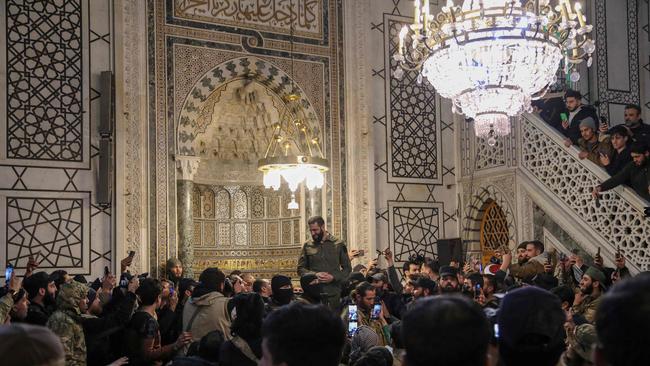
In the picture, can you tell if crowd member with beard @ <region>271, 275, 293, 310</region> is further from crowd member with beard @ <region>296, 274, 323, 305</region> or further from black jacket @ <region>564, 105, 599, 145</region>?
black jacket @ <region>564, 105, 599, 145</region>

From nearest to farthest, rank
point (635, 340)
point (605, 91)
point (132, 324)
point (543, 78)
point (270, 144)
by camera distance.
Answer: point (635, 340) < point (132, 324) < point (543, 78) < point (270, 144) < point (605, 91)

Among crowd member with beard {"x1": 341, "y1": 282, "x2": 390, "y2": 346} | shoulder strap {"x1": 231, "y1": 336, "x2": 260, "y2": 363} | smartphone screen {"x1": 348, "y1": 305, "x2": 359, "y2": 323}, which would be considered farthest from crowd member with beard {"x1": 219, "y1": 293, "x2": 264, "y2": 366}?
crowd member with beard {"x1": 341, "y1": 282, "x2": 390, "y2": 346}

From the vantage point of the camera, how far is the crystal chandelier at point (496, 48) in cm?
768

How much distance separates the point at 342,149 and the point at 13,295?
7399 millimetres

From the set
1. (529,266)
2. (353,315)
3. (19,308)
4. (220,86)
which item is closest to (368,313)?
(353,315)

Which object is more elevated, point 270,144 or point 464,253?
point 270,144

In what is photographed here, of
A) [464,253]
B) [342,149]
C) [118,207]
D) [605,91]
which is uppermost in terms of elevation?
[605,91]

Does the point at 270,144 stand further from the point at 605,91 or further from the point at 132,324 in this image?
the point at 132,324

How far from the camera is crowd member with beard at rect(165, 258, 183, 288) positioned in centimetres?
1067

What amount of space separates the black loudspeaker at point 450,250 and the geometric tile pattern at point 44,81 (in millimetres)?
5050

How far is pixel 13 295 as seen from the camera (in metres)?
5.72

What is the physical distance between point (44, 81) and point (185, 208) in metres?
2.53

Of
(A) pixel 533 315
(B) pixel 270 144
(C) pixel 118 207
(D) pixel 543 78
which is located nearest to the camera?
(A) pixel 533 315

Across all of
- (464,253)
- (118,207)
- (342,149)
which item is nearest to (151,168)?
(118,207)
